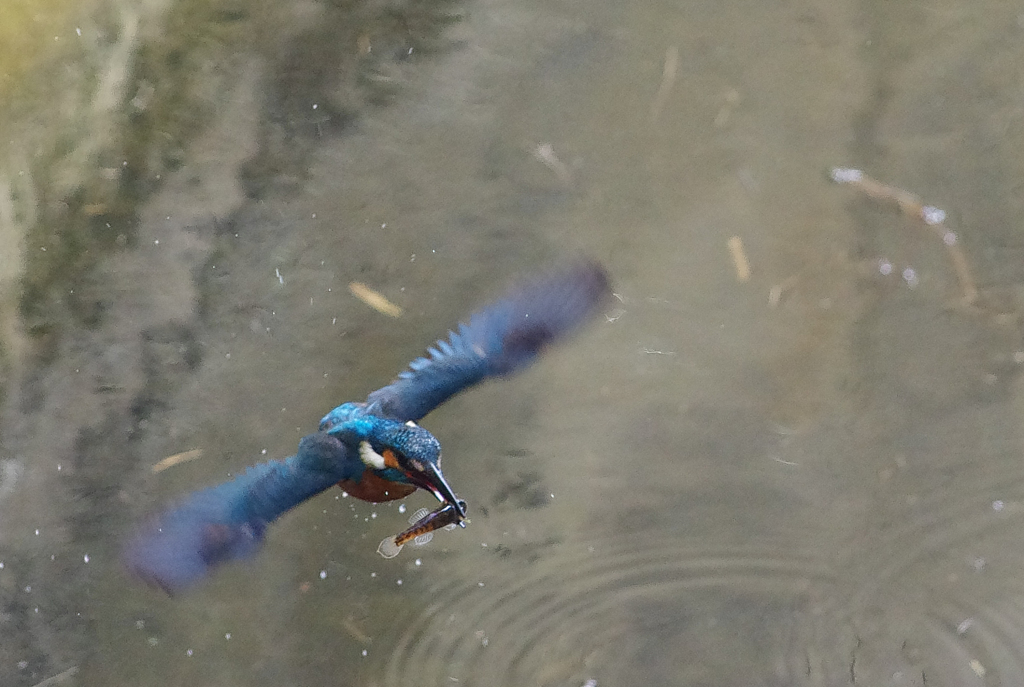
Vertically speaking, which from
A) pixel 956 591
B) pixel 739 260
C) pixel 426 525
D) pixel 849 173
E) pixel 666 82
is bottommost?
pixel 956 591

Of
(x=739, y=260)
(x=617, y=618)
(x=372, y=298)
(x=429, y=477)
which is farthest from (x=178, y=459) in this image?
(x=739, y=260)

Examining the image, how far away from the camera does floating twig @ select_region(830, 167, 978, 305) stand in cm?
172

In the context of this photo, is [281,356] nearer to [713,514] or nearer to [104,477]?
[104,477]

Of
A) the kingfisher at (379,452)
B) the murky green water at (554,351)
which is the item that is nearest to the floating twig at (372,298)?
the murky green water at (554,351)

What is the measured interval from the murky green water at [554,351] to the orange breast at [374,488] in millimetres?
78

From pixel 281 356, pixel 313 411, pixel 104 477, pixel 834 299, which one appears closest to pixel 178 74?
pixel 281 356

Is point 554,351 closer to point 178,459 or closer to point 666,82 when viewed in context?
point 666,82

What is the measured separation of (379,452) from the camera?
1.42 meters

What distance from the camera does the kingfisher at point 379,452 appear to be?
1.40 m

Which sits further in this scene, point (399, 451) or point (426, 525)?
point (426, 525)

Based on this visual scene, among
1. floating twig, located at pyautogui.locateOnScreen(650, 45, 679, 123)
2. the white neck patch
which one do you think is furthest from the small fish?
floating twig, located at pyautogui.locateOnScreen(650, 45, 679, 123)

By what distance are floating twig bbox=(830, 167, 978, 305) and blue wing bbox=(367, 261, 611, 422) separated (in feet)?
2.14

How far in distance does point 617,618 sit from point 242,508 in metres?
0.86

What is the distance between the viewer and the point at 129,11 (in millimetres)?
1692
